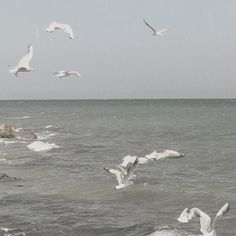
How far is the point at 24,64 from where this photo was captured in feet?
44.5

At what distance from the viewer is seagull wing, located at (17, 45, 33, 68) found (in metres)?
13.5

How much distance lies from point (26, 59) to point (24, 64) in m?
0.34

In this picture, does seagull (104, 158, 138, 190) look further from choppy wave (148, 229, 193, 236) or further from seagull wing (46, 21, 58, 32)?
seagull wing (46, 21, 58, 32)

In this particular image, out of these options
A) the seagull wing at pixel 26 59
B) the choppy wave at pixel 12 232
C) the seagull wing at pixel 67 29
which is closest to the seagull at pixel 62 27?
the seagull wing at pixel 67 29

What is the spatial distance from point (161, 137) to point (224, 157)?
Answer: 17.9 meters

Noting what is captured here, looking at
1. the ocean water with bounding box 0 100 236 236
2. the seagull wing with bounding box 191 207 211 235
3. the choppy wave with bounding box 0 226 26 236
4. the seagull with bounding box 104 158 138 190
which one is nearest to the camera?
the seagull wing with bounding box 191 207 211 235

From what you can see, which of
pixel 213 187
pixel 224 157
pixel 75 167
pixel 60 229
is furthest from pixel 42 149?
pixel 60 229

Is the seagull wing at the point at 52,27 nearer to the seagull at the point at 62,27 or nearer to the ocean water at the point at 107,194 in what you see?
the seagull at the point at 62,27

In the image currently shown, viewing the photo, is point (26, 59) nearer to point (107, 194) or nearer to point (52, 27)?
point (52, 27)

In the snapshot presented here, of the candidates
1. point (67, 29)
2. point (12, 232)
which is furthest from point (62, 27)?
point (12, 232)

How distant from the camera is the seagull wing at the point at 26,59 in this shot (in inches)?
533

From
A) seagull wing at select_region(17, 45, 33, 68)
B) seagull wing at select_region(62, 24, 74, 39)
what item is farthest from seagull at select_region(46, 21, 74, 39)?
seagull wing at select_region(17, 45, 33, 68)

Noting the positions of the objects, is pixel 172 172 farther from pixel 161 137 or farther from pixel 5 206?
pixel 161 137

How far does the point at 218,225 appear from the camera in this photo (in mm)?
14711
